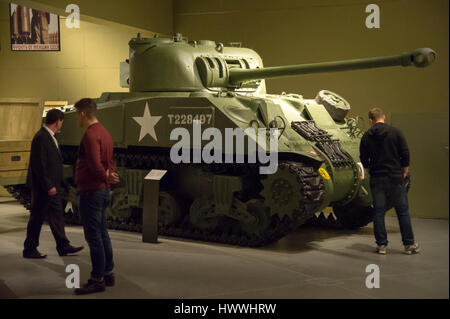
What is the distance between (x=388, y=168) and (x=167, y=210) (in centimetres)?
316

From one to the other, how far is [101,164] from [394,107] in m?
6.36

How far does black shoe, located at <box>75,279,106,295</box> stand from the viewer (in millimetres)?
6102

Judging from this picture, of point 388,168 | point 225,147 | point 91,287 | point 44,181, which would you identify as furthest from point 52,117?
point 388,168

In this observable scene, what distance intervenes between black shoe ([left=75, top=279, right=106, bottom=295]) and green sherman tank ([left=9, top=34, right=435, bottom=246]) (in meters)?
2.73

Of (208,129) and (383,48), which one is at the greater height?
(383,48)

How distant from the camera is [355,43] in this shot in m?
11.3

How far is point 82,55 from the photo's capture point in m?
13.3

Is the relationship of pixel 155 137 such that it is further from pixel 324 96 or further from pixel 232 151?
pixel 324 96

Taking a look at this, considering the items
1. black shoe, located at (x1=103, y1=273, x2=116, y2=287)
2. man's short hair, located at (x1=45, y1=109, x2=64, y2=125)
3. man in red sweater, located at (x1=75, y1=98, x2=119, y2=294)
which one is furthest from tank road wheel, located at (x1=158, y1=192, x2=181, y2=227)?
man in red sweater, located at (x1=75, y1=98, x2=119, y2=294)

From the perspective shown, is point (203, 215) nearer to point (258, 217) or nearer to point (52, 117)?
point (258, 217)

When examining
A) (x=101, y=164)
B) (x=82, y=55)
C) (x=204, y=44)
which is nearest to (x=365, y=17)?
(x=204, y=44)

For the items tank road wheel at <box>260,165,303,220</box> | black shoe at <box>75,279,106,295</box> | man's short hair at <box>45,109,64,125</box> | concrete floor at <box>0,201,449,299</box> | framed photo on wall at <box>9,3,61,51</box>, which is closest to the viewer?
black shoe at <box>75,279,106,295</box>

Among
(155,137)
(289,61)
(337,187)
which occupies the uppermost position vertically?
(289,61)

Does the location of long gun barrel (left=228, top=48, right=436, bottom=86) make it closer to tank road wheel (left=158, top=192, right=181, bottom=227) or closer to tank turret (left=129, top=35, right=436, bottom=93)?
tank turret (left=129, top=35, right=436, bottom=93)
